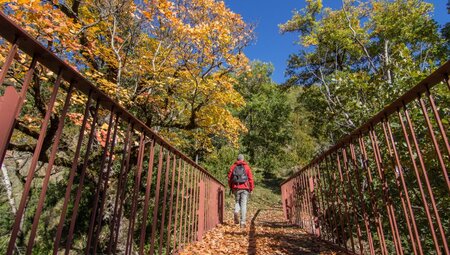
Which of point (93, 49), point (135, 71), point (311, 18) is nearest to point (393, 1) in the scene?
point (311, 18)

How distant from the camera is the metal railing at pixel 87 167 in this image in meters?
1.38

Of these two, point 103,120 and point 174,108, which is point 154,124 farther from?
point 103,120

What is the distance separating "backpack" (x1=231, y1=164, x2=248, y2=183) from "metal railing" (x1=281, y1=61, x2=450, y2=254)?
1917 mm

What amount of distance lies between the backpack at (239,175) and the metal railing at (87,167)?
1.79 ft

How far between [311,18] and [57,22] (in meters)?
16.5

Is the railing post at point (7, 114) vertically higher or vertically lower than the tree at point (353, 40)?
lower

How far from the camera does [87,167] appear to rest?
689cm

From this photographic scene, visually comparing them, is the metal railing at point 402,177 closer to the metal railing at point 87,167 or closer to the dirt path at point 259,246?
the dirt path at point 259,246

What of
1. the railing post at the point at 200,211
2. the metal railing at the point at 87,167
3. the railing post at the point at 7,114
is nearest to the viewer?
the railing post at the point at 7,114

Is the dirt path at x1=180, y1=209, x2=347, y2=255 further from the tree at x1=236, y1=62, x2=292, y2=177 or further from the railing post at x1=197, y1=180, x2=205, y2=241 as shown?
the tree at x1=236, y1=62, x2=292, y2=177

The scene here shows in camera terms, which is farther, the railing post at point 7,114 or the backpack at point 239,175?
the backpack at point 239,175

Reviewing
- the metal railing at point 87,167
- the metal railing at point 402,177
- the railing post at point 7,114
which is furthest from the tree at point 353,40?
the railing post at point 7,114

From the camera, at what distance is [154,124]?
412 inches

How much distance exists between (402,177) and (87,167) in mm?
6547
